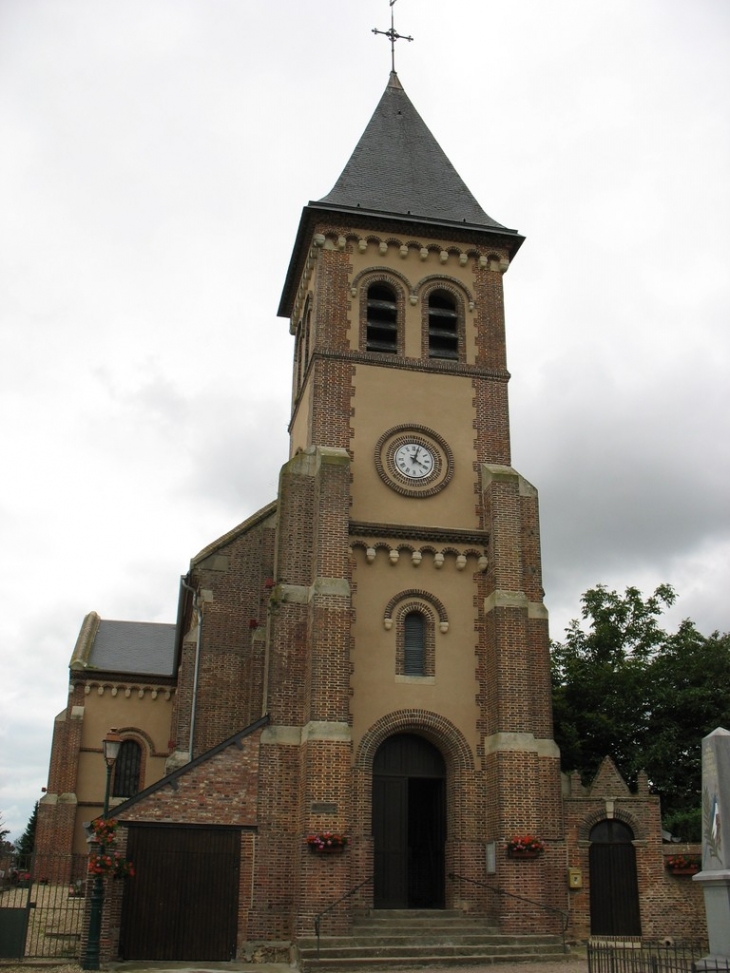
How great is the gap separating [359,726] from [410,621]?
2659 millimetres

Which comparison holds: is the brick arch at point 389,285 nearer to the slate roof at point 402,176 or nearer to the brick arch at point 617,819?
the slate roof at point 402,176

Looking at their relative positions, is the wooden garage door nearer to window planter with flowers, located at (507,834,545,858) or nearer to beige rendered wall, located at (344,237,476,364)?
window planter with flowers, located at (507,834,545,858)

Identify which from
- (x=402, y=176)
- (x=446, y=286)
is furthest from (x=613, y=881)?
(x=402, y=176)

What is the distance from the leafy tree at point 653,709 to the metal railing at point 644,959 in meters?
9.39

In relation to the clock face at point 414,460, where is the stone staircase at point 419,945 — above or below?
below

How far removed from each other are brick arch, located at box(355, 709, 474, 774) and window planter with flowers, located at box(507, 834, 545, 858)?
5.99 ft

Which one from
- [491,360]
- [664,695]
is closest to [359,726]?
[491,360]

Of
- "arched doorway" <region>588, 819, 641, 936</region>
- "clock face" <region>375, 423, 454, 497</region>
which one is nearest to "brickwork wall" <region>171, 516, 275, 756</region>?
"clock face" <region>375, 423, 454, 497</region>

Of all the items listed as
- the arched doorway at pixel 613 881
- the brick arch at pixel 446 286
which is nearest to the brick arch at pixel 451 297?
the brick arch at pixel 446 286

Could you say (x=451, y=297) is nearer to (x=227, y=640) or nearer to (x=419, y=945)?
(x=227, y=640)

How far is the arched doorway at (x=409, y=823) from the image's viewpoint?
20656 millimetres

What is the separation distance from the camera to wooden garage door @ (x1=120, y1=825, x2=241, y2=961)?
1866cm

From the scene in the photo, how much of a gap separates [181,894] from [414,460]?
34.8 ft

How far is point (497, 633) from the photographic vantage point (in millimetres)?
21328
